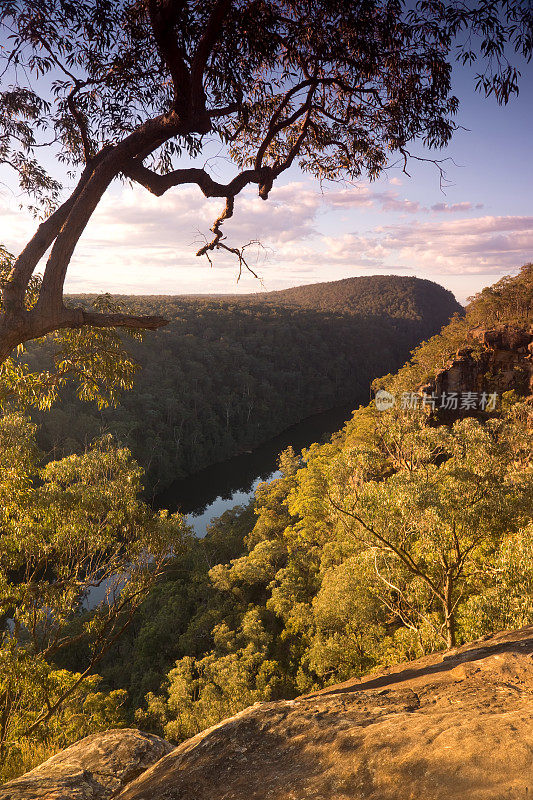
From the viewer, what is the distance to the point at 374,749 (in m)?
2.29

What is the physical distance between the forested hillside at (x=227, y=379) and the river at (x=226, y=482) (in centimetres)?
156

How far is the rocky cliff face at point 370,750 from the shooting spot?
6.33 ft

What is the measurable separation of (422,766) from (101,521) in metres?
6.87

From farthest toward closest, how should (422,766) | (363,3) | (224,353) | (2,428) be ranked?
(224,353)
(2,428)
(363,3)
(422,766)

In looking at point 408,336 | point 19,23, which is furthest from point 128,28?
point 408,336

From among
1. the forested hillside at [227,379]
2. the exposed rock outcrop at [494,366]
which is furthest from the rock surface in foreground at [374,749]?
the exposed rock outcrop at [494,366]

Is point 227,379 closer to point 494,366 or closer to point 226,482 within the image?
point 226,482

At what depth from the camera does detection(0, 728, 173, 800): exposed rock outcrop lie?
294 cm

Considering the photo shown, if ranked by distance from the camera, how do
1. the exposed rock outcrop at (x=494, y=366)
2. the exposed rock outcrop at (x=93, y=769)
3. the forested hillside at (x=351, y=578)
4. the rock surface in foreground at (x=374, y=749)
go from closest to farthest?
the rock surface in foreground at (x=374, y=749) → the exposed rock outcrop at (x=93, y=769) → the forested hillside at (x=351, y=578) → the exposed rock outcrop at (x=494, y=366)

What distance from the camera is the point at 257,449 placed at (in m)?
53.3

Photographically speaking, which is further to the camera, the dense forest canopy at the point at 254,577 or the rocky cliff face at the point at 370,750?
the dense forest canopy at the point at 254,577

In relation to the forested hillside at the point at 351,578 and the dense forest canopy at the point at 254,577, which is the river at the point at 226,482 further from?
the dense forest canopy at the point at 254,577

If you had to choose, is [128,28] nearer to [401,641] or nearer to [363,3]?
[363,3]

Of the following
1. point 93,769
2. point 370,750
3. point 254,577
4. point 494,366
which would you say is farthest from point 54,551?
point 494,366
